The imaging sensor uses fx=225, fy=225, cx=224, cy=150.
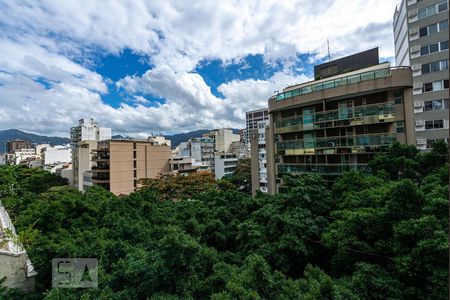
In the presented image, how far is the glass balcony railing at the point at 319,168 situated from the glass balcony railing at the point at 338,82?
570cm

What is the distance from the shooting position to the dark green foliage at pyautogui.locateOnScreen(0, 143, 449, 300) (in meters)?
5.41

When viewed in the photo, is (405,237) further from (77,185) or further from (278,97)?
(77,185)

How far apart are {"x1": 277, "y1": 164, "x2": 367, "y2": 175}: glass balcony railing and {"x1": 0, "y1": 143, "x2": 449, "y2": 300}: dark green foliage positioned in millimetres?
2959

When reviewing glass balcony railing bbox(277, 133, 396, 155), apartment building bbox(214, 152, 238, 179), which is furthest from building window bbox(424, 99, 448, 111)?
apartment building bbox(214, 152, 238, 179)

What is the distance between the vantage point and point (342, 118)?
52.1 feet

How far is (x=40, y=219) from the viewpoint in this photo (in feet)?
37.6

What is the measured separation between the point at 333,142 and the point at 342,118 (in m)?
1.78

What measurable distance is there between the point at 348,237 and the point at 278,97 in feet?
48.1

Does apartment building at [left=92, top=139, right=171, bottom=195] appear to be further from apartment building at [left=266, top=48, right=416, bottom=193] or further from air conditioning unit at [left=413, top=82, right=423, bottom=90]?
air conditioning unit at [left=413, top=82, right=423, bottom=90]

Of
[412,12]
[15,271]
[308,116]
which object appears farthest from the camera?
[412,12]

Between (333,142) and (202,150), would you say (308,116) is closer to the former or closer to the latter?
(333,142)

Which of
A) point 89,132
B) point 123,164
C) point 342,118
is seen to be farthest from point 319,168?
point 89,132

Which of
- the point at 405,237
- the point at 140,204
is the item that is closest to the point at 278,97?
the point at 140,204

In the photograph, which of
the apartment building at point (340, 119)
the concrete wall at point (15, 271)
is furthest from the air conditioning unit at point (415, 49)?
the concrete wall at point (15, 271)
